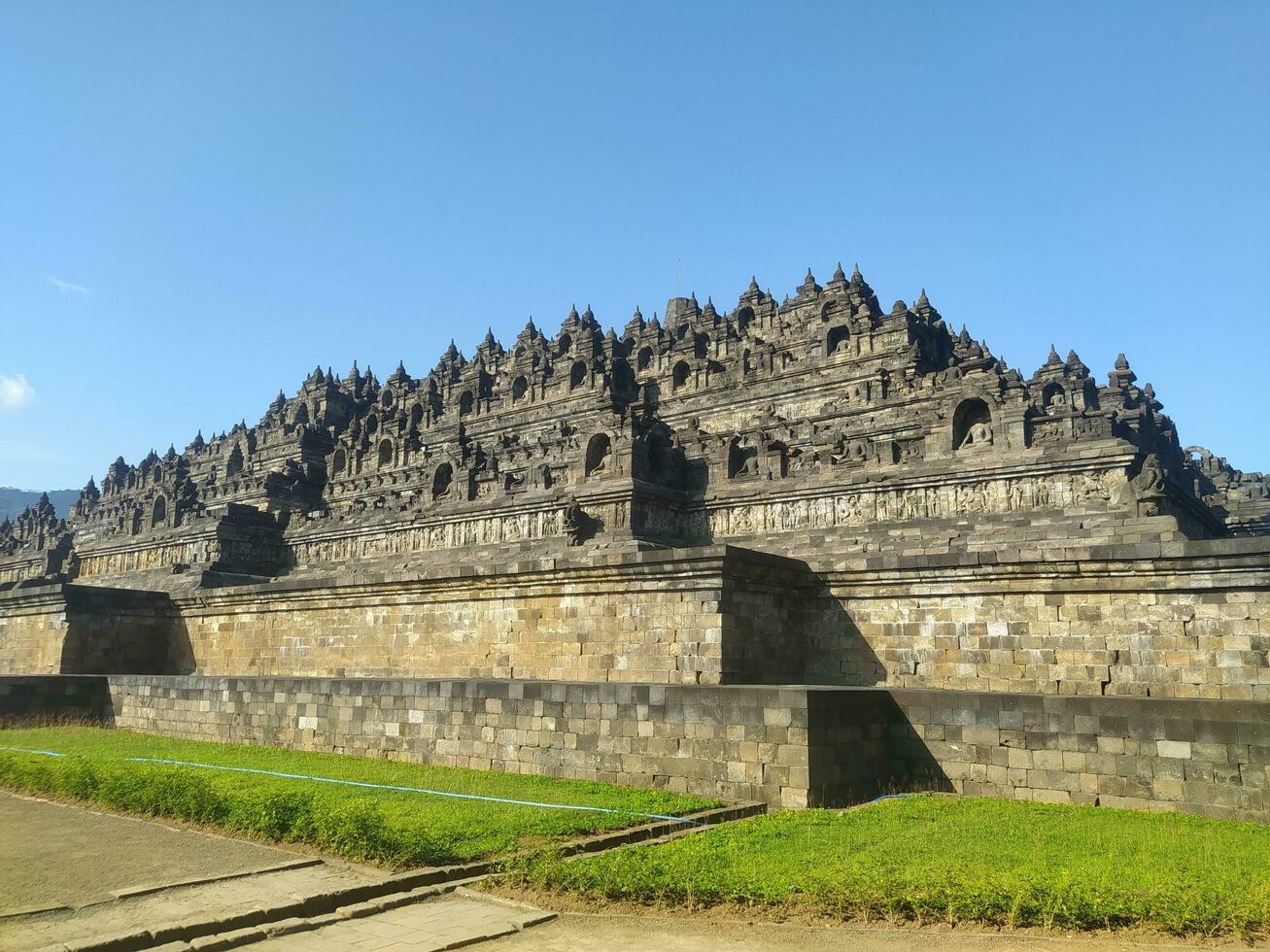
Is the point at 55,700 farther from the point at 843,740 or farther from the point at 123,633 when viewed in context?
the point at 843,740

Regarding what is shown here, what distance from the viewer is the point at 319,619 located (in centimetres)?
2347

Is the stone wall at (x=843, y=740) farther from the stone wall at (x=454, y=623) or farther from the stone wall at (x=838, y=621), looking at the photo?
the stone wall at (x=454, y=623)

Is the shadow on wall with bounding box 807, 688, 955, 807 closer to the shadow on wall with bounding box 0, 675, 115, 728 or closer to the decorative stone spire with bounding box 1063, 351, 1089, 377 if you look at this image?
the shadow on wall with bounding box 0, 675, 115, 728

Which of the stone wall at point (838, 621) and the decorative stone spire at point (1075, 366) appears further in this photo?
the decorative stone spire at point (1075, 366)

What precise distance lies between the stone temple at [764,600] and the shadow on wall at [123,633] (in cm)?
8

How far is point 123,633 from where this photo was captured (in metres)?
27.2

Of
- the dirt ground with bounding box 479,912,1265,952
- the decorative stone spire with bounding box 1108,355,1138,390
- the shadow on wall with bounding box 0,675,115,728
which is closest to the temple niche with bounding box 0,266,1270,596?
the decorative stone spire with bounding box 1108,355,1138,390

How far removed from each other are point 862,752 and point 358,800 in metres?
6.58

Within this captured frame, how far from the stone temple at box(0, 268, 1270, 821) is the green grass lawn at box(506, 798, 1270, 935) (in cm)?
144

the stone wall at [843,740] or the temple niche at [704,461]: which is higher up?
the temple niche at [704,461]

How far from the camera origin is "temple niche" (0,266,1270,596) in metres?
24.6

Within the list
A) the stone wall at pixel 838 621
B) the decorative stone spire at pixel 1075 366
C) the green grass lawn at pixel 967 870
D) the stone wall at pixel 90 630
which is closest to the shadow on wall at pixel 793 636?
the stone wall at pixel 838 621

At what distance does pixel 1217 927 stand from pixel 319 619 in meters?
20.6

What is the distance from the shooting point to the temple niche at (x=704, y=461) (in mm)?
24625
